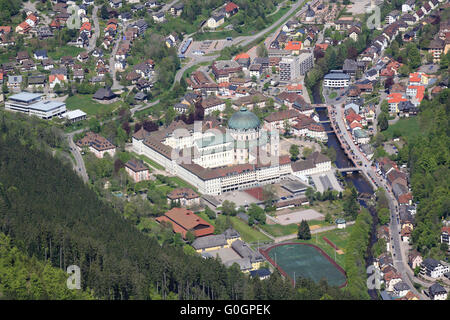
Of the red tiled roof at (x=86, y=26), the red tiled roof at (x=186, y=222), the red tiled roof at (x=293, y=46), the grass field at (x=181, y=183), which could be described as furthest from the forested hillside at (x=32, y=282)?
the red tiled roof at (x=86, y=26)

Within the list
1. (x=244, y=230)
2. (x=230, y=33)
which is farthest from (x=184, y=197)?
(x=230, y=33)

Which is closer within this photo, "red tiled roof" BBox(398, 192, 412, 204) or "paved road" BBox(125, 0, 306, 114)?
"red tiled roof" BBox(398, 192, 412, 204)

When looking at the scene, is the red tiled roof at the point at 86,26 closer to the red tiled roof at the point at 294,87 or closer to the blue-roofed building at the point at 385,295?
the red tiled roof at the point at 294,87

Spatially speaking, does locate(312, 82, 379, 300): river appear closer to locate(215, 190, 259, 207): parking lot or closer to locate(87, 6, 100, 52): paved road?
locate(215, 190, 259, 207): parking lot

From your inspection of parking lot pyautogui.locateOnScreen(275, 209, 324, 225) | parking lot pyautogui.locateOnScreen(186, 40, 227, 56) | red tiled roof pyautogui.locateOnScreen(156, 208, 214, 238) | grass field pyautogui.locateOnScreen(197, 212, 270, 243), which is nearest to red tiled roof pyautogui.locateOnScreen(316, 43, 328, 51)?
parking lot pyautogui.locateOnScreen(186, 40, 227, 56)

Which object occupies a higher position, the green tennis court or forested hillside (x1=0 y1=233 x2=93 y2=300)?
forested hillside (x1=0 y1=233 x2=93 y2=300)
